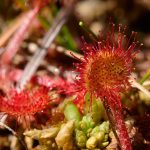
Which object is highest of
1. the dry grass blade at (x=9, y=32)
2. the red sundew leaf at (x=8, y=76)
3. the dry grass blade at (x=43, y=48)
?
the dry grass blade at (x=9, y=32)

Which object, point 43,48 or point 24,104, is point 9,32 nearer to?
point 43,48

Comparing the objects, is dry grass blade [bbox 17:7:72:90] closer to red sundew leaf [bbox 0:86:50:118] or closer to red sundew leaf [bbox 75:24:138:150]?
red sundew leaf [bbox 0:86:50:118]

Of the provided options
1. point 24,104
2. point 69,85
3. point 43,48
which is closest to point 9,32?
point 43,48

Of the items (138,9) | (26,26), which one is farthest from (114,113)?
(138,9)

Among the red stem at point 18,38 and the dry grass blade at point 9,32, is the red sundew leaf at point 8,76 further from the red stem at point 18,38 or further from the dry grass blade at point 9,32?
the dry grass blade at point 9,32

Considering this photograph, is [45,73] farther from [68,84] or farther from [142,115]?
[142,115]

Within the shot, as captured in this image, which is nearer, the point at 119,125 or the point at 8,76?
the point at 119,125

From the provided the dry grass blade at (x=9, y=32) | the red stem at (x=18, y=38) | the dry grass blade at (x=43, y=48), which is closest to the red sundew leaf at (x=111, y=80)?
the dry grass blade at (x=43, y=48)

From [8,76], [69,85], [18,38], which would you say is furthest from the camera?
[18,38]
